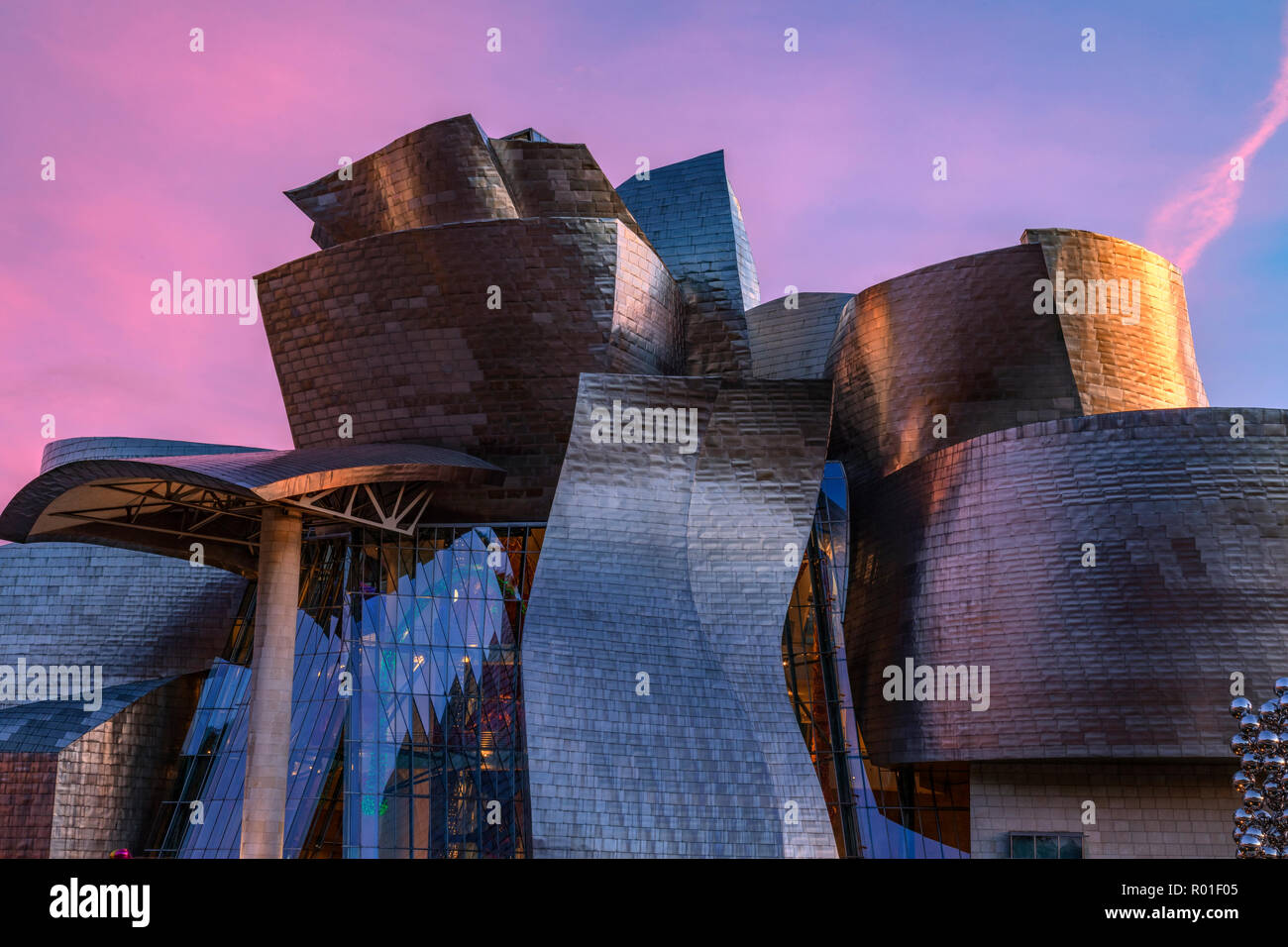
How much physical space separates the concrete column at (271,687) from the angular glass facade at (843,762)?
1175 cm

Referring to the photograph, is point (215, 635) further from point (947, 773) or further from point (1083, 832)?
point (1083, 832)

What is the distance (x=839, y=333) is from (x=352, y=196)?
1386 centimetres

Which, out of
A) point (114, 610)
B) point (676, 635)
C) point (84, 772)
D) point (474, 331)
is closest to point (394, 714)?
point (676, 635)

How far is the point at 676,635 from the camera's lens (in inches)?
1017

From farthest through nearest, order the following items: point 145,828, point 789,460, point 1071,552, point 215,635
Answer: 1. point 215,635
2. point 145,828
3. point 789,460
4. point 1071,552

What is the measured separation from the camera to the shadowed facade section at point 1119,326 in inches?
1216

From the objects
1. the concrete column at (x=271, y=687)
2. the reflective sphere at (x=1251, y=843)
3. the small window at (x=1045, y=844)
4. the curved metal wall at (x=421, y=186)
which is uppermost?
the curved metal wall at (x=421, y=186)

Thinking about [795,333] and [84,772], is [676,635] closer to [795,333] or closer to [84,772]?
[795,333]

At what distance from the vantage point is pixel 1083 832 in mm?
26453

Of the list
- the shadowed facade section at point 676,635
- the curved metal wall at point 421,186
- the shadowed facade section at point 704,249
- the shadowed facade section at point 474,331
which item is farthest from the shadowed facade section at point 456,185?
Answer: the shadowed facade section at point 676,635

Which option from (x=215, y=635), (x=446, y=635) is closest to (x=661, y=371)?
(x=446, y=635)

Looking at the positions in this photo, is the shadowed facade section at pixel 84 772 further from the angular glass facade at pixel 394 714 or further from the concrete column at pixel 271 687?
the concrete column at pixel 271 687

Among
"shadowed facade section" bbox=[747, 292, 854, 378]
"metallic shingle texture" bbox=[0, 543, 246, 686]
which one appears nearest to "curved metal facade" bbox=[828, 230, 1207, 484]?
"shadowed facade section" bbox=[747, 292, 854, 378]

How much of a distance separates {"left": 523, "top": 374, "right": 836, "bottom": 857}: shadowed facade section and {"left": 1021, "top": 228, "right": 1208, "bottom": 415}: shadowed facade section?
25.9 feet
